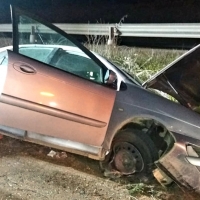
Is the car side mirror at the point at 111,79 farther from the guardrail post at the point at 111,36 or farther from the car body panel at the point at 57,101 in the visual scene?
the guardrail post at the point at 111,36

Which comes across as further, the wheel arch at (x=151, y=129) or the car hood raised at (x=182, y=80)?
the wheel arch at (x=151, y=129)

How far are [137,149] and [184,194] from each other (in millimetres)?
641

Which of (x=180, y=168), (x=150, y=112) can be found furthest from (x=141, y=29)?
(x=180, y=168)

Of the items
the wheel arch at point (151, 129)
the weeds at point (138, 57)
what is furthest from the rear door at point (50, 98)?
the weeds at point (138, 57)

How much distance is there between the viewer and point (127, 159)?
3.44m

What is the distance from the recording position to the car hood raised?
3064mm

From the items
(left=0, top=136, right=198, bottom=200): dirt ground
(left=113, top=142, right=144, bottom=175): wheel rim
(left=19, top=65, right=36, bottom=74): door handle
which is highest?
(left=19, top=65, right=36, bottom=74): door handle

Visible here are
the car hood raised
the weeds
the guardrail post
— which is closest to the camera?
the car hood raised

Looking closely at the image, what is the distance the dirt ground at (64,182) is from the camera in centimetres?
317

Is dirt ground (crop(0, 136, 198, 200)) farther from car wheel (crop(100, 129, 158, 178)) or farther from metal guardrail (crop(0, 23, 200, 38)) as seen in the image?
metal guardrail (crop(0, 23, 200, 38))

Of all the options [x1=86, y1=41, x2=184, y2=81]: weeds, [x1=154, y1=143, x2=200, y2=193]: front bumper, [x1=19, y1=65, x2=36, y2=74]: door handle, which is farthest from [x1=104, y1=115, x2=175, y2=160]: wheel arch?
[x1=86, y1=41, x2=184, y2=81]: weeds

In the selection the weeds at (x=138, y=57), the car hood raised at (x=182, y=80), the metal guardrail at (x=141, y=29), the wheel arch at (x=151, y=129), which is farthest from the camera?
the weeds at (x=138, y=57)

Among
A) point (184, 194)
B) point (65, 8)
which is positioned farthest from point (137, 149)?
point (65, 8)

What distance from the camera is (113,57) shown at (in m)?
6.19
